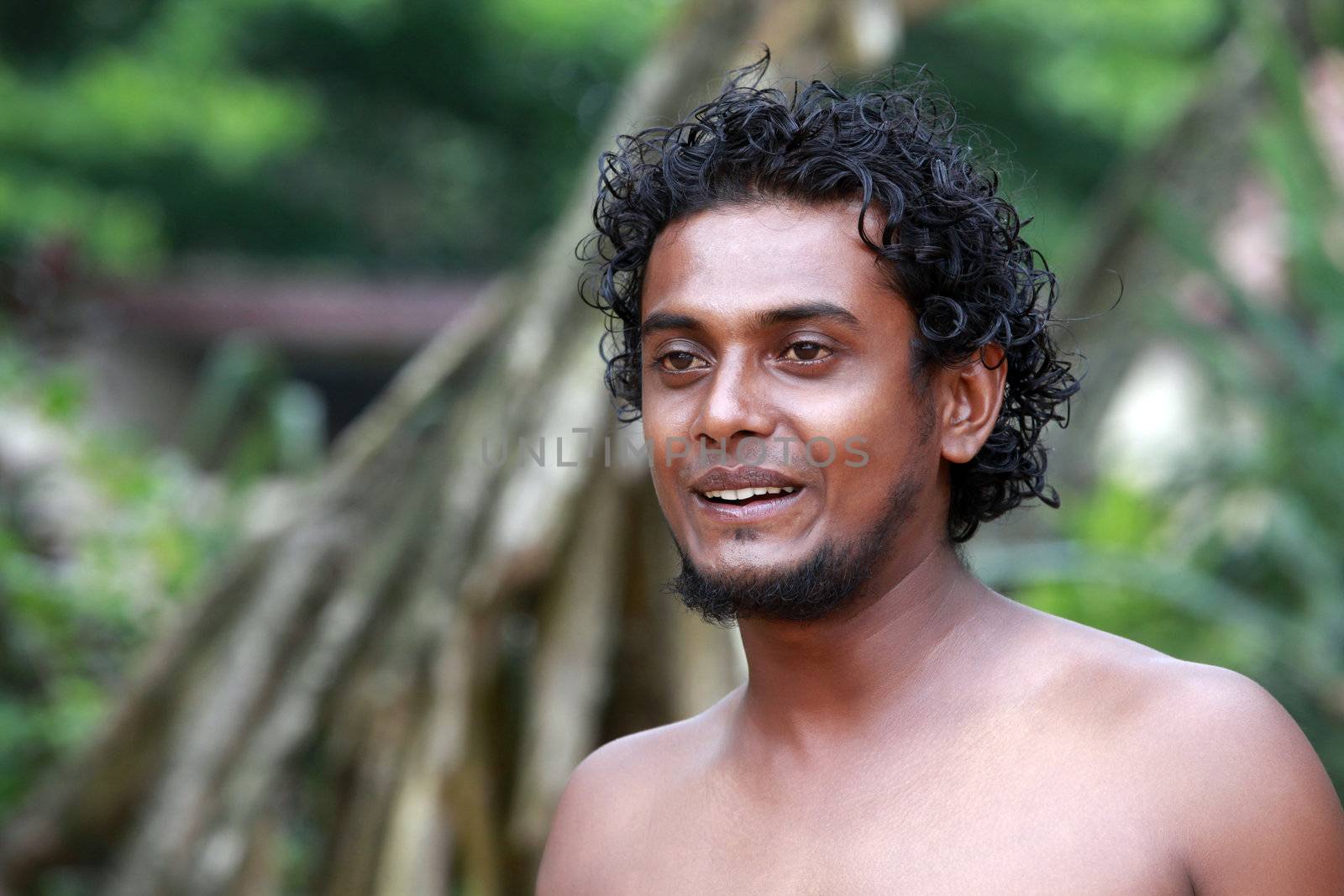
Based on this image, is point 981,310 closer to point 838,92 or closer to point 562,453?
point 838,92

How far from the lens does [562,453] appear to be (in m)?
3.19

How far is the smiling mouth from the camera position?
1370 millimetres

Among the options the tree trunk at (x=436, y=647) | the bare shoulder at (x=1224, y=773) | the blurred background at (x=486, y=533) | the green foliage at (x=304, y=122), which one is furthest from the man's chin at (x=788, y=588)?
the green foliage at (x=304, y=122)

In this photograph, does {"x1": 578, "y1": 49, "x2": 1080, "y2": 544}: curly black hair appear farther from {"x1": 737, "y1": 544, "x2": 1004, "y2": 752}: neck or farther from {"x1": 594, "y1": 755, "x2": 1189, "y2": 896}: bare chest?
{"x1": 594, "y1": 755, "x2": 1189, "y2": 896}: bare chest

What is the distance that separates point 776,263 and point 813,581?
0.96 ft

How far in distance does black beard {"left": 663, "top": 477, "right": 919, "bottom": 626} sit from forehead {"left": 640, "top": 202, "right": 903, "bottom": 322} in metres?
0.19

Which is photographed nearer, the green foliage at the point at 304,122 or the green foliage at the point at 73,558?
the green foliage at the point at 73,558

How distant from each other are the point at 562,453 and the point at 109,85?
20.0 feet

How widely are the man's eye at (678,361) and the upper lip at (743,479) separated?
0.12 meters

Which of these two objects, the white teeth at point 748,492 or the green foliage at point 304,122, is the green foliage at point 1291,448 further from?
the green foliage at point 304,122

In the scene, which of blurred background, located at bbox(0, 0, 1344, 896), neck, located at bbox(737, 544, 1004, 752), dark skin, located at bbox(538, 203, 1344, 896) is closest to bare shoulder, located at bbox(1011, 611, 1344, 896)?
dark skin, located at bbox(538, 203, 1344, 896)

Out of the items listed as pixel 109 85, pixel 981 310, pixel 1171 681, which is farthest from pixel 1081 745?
pixel 109 85

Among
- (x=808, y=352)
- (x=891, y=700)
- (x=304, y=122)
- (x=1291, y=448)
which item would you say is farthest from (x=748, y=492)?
(x=304, y=122)

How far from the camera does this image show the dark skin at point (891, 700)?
1254mm
